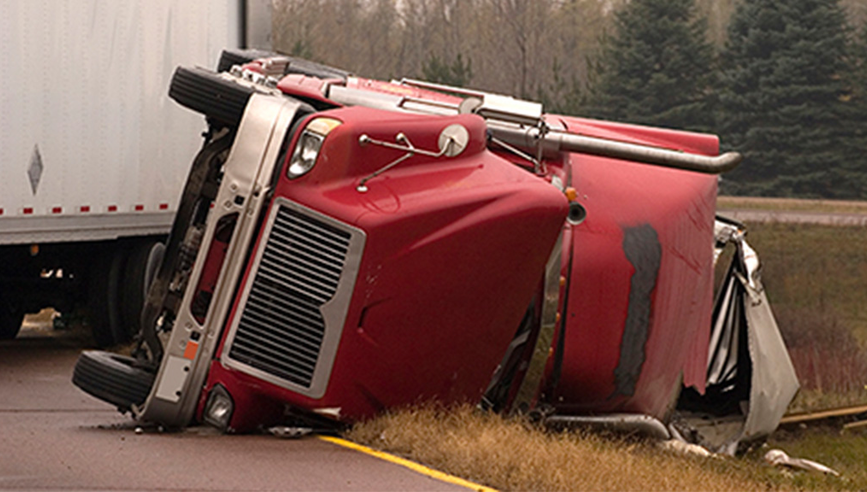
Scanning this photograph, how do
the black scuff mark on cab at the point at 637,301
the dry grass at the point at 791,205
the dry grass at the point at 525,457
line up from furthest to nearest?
the dry grass at the point at 791,205 → the black scuff mark on cab at the point at 637,301 → the dry grass at the point at 525,457

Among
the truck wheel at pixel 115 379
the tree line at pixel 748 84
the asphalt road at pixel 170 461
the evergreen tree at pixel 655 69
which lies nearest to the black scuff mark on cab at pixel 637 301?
the asphalt road at pixel 170 461

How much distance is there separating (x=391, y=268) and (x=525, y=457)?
116 centimetres

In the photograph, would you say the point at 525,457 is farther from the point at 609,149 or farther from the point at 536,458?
the point at 609,149

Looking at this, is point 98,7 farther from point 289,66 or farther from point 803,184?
point 803,184

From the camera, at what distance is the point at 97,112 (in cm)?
1323

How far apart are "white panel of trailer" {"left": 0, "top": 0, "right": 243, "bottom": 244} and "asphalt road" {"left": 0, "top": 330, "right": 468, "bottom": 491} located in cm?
385

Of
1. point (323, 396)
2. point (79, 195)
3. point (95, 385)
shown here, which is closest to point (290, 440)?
point (323, 396)

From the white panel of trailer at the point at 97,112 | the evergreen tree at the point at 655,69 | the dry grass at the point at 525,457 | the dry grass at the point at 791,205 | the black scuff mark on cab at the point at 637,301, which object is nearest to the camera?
the dry grass at the point at 525,457

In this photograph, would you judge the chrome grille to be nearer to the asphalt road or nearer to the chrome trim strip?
the chrome trim strip

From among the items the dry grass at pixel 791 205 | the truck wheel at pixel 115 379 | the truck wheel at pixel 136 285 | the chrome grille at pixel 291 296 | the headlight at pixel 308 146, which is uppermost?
the headlight at pixel 308 146

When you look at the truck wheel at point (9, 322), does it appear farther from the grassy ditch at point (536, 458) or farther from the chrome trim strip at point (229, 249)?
the grassy ditch at point (536, 458)


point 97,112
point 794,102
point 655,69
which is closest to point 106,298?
point 97,112

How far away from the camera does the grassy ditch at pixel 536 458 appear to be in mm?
6461

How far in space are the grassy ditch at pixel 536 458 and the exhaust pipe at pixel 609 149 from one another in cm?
157
